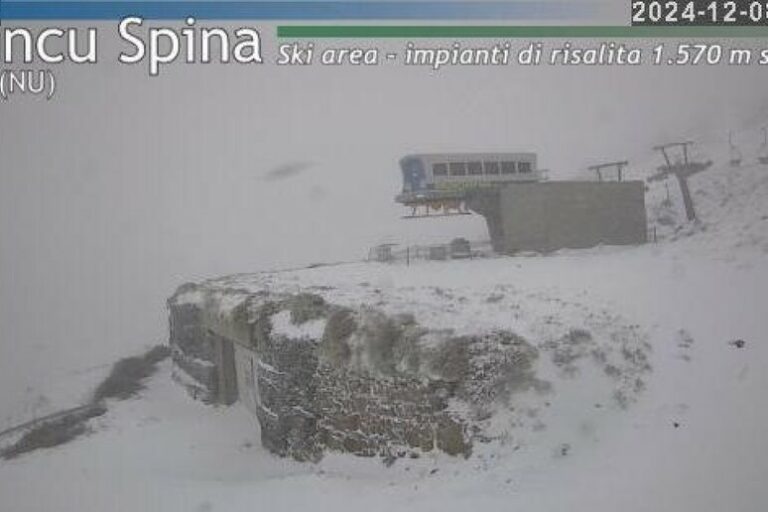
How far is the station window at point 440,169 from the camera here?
8.86m

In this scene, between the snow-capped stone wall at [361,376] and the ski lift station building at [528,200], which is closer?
the snow-capped stone wall at [361,376]

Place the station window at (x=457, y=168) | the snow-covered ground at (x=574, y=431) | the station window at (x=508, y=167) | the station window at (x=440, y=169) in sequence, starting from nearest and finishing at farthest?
1. the snow-covered ground at (x=574, y=431)
2. the station window at (x=508, y=167)
3. the station window at (x=440, y=169)
4. the station window at (x=457, y=168)

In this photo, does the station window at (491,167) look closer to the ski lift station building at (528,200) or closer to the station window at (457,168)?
the ski lift station building at (528,200)

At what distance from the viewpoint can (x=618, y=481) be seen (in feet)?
20.9

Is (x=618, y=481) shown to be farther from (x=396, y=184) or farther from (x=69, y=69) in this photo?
(x=69, y=69)

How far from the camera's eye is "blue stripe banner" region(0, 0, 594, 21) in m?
7.41

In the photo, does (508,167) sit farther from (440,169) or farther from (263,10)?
(263,10)

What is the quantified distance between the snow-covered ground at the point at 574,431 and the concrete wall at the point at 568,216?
16.7 inches

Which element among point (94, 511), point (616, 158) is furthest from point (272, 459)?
point (616, 158)

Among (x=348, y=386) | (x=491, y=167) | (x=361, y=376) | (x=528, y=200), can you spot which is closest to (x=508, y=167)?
(x=491, y=167)

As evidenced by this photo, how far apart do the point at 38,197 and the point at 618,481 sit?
668 centimetres

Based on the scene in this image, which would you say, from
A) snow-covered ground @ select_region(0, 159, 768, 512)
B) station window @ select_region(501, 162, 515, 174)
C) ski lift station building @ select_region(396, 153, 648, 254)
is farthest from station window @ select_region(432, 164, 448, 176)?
snow-covered ground @ select_region(0, 159, 768, 512)

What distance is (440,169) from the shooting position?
902 centimetres

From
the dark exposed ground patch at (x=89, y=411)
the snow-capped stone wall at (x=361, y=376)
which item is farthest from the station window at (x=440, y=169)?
the dark exposed ground patch at (x=89, y=411)
